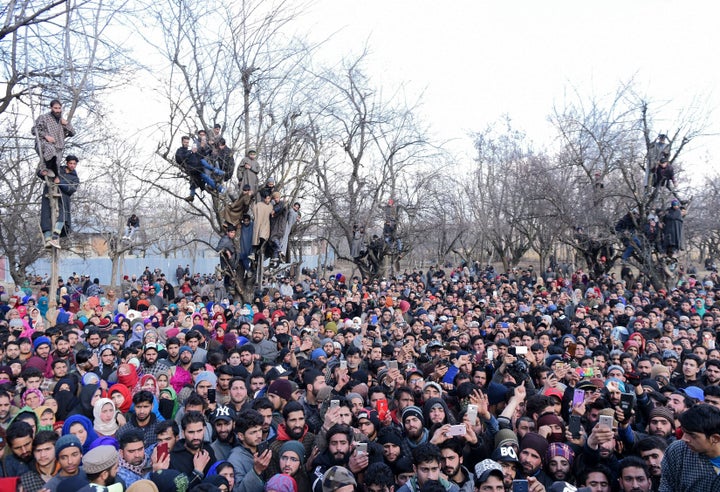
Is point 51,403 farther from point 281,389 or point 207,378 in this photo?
point 281,389

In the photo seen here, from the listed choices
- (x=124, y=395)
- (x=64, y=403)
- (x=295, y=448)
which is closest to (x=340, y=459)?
(x=295, y=448)

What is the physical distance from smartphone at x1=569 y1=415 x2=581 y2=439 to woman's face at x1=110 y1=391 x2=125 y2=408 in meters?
4.43

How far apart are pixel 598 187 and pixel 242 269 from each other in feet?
42.7

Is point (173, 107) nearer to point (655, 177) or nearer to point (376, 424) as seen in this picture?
point (376, 424)

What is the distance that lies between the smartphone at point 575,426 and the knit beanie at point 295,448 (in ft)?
7.58

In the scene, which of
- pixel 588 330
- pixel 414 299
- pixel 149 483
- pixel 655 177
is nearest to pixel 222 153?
pixel 414 299

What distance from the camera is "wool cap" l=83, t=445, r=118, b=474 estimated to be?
13.5ft

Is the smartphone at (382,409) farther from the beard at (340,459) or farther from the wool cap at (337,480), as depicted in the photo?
the wool cap at (337,480)

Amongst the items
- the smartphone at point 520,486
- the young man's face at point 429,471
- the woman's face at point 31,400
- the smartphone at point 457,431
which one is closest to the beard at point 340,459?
the young man's face at point 429,471

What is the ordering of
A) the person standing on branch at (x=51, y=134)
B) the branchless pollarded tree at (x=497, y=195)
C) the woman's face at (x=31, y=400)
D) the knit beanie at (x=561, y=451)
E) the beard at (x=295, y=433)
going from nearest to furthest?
the knit beanie at (x=561, y=451) → the beard at (x=295, y=433) → the woman's face at (x=31, y=400) → the person standing on branch at (x=51, y=134) → the branchless pollarded tree at (x=497, y=195)

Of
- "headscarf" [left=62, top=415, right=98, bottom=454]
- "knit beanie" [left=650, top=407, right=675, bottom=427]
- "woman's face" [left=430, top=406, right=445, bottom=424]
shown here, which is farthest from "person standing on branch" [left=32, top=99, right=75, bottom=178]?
"knit beanie" [left=650, top=407, right=675, bottom=427]

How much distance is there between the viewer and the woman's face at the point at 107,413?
548 cm

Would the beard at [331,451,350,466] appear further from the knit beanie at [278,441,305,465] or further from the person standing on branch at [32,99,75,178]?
the person standing on branch at [32,99,75,178]

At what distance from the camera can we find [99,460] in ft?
13.6
